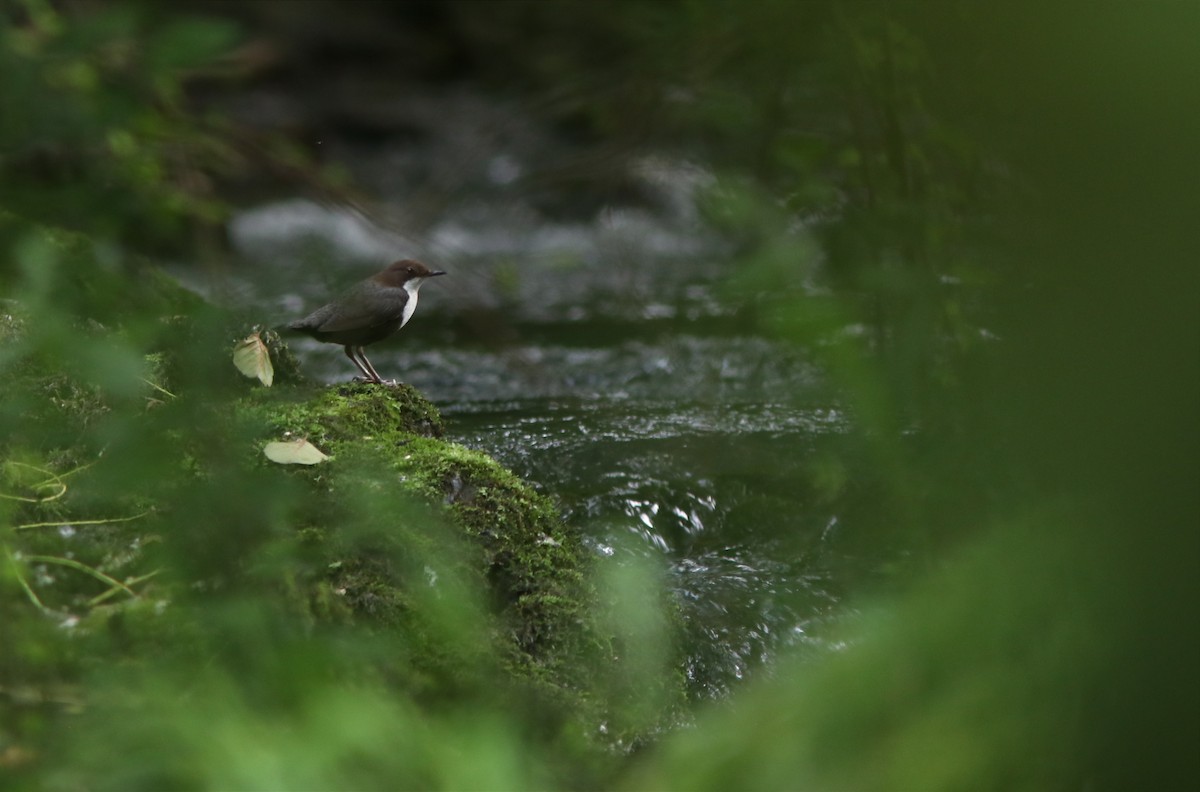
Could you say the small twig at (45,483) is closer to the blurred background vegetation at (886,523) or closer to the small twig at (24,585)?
the blurred background vegetation at (886,523)

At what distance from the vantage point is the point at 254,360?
276 centimetres

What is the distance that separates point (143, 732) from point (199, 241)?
97 centimetres

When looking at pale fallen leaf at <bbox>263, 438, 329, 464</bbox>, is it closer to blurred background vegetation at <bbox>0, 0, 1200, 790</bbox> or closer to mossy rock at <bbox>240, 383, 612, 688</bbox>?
mossy rock at <bbox>240, 383, 612, 688</bbox>

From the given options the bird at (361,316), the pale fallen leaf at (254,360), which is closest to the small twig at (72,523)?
the pale fallen leaf at (254,360)

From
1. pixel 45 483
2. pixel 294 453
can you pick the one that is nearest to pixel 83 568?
pixel 45 483

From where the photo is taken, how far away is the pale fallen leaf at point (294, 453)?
2.46 metres

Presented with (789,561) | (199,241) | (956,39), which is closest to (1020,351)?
(956,39)

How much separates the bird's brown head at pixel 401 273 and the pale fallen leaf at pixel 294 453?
177cm

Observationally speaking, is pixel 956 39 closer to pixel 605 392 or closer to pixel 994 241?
pixel 994 241

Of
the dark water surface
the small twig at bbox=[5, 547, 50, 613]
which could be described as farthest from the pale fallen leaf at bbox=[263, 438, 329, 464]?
the small twig at bbox=[5, 547, 50, 613]

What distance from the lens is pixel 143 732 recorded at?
3.49ft

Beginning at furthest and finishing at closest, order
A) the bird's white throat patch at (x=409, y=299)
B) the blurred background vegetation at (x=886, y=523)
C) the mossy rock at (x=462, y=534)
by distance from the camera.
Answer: the bird's white throat patch at (x=409, y=299) → the mossy rock at (x=462, y=534) → the blurred background vegetation at (x=886, y=523)

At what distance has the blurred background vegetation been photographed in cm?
97

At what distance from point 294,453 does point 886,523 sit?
1.33 metres
